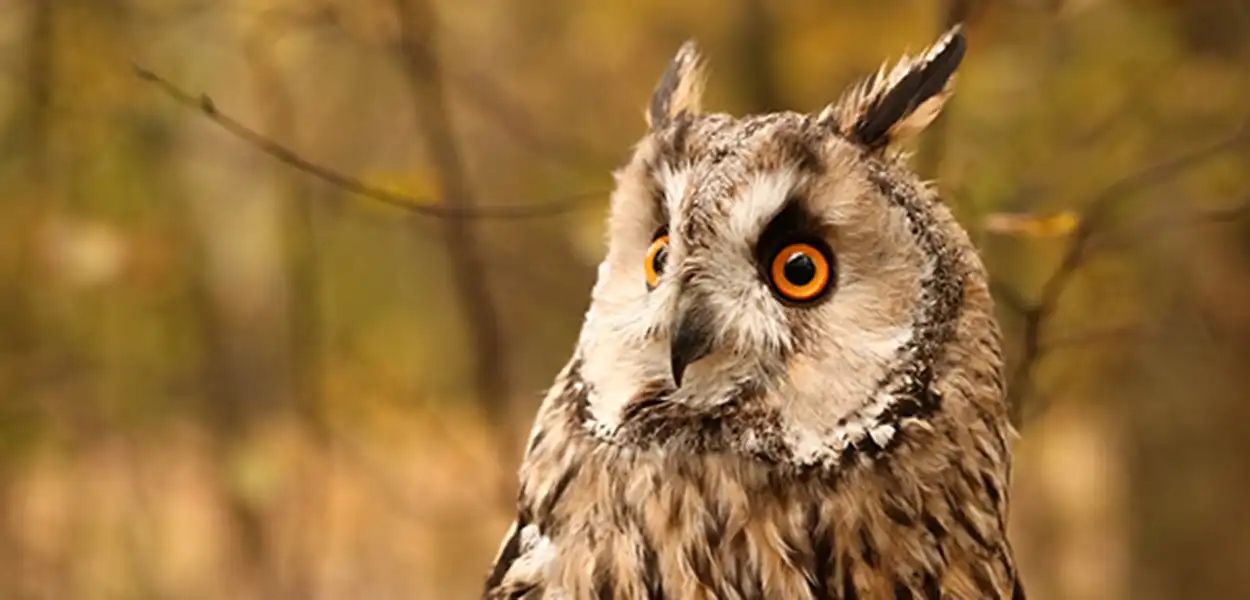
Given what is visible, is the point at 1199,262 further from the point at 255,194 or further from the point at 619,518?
the point at 255,194

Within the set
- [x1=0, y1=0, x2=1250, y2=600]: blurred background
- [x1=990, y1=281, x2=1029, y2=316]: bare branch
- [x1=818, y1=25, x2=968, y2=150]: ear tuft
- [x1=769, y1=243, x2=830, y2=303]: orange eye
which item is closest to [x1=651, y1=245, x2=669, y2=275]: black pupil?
[x1=769, y1=243, x2=830, y2=303]: orange eye

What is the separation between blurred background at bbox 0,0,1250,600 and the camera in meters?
2.49

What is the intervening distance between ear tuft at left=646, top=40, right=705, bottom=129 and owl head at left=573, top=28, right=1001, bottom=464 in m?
0.07

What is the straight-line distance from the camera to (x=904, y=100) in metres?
1.32

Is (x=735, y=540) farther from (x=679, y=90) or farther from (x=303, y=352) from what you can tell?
(x=303, y=352)

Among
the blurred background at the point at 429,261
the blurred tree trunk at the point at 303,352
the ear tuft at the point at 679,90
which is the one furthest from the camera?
the blurred tree trunk at the point at 303,352

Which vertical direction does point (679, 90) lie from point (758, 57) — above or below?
below

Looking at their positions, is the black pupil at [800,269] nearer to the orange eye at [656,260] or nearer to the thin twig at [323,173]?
Answer: the orange eye at [656,260]

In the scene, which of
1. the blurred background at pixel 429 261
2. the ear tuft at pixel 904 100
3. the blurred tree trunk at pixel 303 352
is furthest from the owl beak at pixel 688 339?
the blurred tree trunk at pixel 303 352

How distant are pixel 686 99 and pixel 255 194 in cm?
254

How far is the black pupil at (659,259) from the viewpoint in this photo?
128 cm

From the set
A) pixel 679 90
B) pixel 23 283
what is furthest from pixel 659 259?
pixel 23 283

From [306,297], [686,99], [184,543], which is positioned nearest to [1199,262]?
[686,99]

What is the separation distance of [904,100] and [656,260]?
0.31 meters
